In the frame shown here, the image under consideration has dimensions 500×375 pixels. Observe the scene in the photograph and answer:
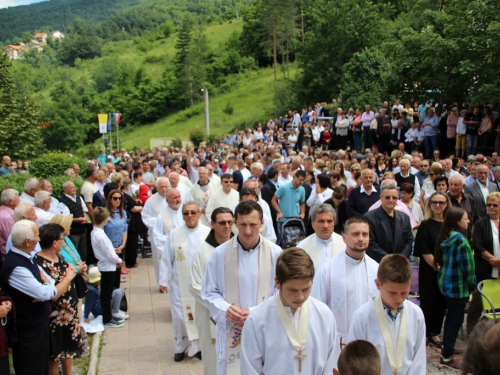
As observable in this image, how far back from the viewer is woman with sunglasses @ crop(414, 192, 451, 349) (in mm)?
6895

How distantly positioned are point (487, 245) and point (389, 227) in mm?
1339

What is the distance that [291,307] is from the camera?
143 inches

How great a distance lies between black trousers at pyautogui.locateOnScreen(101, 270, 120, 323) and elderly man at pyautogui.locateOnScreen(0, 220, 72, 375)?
7.95 ft

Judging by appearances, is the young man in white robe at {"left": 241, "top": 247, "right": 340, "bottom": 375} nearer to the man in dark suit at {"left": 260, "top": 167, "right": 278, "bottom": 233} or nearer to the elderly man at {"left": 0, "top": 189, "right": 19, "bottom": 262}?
the elderly man at {"left": 0, "top": 189, "right": 19, "bottom": 262}

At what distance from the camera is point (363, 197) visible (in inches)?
346

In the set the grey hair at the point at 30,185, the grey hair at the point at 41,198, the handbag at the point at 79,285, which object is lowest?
the handbag at the point at 79,285

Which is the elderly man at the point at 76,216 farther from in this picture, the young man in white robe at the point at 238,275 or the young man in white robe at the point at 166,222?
the young man in white robe at the point at 238,275

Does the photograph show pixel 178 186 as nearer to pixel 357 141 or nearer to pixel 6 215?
pixel 6 215

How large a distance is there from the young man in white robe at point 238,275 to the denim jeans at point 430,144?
12.4 m

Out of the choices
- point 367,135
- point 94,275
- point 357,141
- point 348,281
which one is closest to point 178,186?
point 94,275

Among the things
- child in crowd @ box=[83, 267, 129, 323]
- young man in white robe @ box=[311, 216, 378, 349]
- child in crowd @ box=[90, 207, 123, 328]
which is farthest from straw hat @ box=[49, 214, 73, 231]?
young man in white robe @ box=[311, 216, 378, 349]

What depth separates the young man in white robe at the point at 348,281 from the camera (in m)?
4.79

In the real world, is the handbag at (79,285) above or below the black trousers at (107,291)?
above

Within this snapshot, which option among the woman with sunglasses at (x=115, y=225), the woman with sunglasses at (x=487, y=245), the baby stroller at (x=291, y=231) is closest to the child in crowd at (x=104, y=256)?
the woman with sunglasses at (x=115, y=225)
